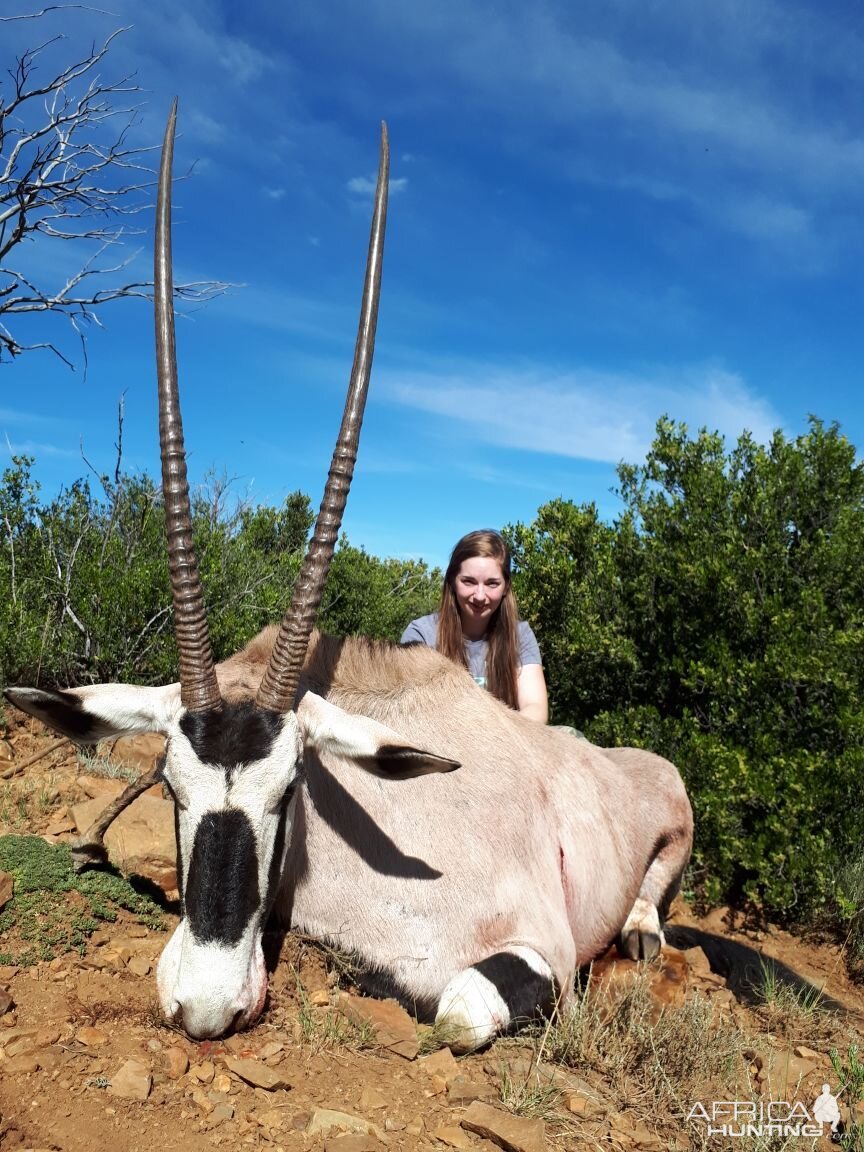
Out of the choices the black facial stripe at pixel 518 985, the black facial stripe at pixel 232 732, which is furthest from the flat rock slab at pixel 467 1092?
the black facial stripe at pixel 232 732

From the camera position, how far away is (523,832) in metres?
4.44

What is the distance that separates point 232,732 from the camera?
349 cm

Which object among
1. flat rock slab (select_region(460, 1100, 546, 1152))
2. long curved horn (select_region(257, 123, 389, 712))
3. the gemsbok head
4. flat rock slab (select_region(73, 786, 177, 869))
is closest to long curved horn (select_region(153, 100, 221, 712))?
the gemsbok head

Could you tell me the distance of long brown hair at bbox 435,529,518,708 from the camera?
6414 millimetres

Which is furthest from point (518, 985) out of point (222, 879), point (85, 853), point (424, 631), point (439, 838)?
point (424, 631)

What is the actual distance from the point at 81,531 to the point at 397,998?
678 centimetres

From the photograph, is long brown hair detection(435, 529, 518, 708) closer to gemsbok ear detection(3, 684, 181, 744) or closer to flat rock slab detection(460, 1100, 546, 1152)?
gemsbok ear detection(3, 684, 181, 744)

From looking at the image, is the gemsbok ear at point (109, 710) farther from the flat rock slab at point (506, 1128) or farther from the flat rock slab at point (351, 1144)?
the flat rock slab at point (506, 1128)

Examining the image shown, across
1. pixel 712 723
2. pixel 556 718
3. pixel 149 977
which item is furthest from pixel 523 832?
pixel 556 718

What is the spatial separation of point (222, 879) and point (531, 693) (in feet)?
12.2

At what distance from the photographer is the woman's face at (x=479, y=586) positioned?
628cm

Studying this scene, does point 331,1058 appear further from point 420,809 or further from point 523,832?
point 523,832

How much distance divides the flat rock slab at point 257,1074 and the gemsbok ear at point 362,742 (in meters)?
1.24

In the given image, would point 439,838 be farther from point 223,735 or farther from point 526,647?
point 526,647
